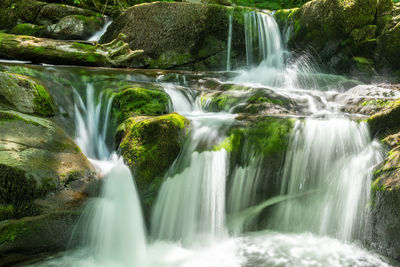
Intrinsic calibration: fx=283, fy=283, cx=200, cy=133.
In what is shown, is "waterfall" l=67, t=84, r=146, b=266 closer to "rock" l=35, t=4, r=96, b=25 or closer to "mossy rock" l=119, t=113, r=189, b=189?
"mossy rock" l=119, t=113, r=189, b=189

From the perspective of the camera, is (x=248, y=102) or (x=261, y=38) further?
(x=261, y=38)

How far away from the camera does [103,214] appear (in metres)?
3.44

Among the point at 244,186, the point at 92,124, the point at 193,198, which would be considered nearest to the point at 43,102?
the point at 92,124

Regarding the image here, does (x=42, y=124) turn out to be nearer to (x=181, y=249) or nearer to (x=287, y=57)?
(x=181, y=249)

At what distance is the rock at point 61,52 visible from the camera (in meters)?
7.11

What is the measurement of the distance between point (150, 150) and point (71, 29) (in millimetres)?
8414

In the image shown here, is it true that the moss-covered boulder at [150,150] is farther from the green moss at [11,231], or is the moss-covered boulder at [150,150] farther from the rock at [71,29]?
the rock at [71,29]

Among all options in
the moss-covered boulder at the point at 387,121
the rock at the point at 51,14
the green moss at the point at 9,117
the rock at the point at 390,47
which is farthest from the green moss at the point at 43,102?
the rock at the point at 390,47

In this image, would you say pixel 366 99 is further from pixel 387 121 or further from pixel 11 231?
pixel 11 231

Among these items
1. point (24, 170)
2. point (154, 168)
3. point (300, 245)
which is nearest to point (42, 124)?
point (24, 170)

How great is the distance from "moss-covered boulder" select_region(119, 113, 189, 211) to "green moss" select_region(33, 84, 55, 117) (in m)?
1.61

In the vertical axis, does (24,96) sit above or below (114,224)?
above

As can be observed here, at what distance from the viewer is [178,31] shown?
9758 millimetres

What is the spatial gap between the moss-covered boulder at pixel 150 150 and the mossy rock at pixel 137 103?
1.12 meters
